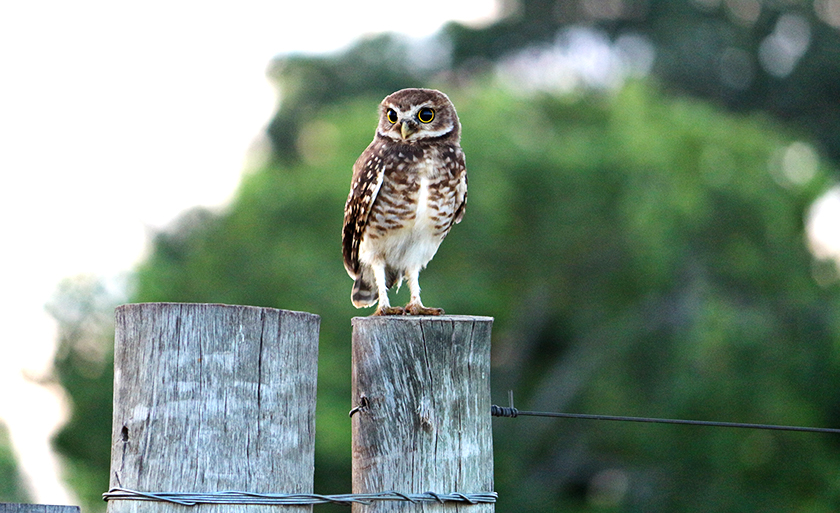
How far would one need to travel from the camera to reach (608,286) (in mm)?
26109

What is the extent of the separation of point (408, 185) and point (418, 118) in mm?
388

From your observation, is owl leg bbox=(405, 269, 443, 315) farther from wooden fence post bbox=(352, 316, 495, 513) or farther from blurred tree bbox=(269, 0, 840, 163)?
blurred tree bbox=(269, 0, 840, 163)

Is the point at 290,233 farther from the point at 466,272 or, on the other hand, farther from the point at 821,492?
the point at 821,492

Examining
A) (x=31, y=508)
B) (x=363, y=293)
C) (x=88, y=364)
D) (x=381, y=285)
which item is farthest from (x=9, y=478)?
(x=31, y=508)

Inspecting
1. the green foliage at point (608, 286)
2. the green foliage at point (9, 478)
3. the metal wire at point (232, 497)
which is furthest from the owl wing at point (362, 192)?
the green foliage at point (608, 286)

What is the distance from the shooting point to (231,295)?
2086 centimetres

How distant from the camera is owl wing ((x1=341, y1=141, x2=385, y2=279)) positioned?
5672mm

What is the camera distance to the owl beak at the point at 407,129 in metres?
5.65

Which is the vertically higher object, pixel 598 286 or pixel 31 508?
pixel 598 286

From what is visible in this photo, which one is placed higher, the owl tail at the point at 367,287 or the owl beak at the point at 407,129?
the owl beak at the point at 407,129

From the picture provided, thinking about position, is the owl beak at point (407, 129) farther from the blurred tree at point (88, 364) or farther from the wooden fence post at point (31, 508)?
the blurred tree at point (88, 364)

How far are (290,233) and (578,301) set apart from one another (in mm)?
7680

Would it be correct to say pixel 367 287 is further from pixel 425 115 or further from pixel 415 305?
pixel 425 115

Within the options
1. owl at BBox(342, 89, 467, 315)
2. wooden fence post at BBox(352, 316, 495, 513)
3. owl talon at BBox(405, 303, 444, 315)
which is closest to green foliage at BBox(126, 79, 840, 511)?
owl at BBox(342, 89, 467, 315)
